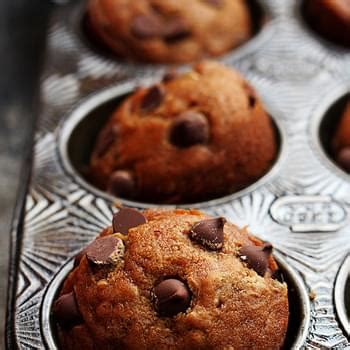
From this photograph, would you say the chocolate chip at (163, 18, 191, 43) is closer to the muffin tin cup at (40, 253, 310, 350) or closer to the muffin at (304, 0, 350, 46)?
the muffin at (304, 0, 350, 46)

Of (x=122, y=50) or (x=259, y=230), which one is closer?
(x=259, y=230)

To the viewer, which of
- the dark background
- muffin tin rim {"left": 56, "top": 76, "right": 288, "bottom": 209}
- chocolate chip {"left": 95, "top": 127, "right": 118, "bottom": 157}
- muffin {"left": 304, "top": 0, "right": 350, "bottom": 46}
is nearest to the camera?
muffin tin rim {"left": 56, "top": 76, "right": 288, "bottom": 209}

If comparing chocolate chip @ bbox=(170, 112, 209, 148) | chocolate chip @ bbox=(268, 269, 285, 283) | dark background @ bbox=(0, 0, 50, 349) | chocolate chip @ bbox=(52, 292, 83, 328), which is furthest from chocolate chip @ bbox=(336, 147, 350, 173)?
dark background @ bbox=(0, 0, 50, 349)

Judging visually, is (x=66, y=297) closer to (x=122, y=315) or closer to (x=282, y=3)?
(x=122, y=315)

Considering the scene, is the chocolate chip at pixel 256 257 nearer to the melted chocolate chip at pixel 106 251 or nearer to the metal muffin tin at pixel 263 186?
the metal muffin tin at pixel 263 186

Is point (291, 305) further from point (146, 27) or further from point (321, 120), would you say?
point (146, 27)

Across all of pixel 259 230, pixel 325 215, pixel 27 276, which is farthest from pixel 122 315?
pixel 325 215

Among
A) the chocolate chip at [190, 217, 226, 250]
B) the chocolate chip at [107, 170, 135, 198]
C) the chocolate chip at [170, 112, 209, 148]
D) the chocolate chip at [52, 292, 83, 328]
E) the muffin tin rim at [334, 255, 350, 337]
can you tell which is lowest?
the chocolate chip at [107, 170, 135, 198]
